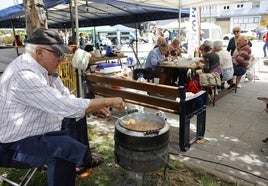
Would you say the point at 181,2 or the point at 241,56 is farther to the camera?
the point at 181,2

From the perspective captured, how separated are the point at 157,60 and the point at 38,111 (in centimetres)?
497

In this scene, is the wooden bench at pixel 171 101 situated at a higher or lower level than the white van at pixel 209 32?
lower

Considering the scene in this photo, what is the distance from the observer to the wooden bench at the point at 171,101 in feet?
11.8

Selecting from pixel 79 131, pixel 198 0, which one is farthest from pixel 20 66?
pixel 198 0

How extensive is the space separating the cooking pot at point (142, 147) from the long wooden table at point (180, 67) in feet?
13.1

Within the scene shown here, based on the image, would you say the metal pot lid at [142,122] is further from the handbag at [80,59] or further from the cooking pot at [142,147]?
the handbag at [80,59]

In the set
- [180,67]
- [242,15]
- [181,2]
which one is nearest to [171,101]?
[180,67]

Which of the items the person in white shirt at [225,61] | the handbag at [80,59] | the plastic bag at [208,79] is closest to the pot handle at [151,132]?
the handbag at [80,59]

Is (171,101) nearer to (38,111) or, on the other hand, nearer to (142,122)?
(142,122)

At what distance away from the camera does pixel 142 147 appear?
96.5 inches

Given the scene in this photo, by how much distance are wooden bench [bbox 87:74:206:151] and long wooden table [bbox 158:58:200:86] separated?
7.70ft

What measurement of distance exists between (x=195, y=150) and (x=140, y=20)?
9.51 metres

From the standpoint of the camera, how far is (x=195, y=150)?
3803 millimetres

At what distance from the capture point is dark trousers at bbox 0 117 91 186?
2.12 m
